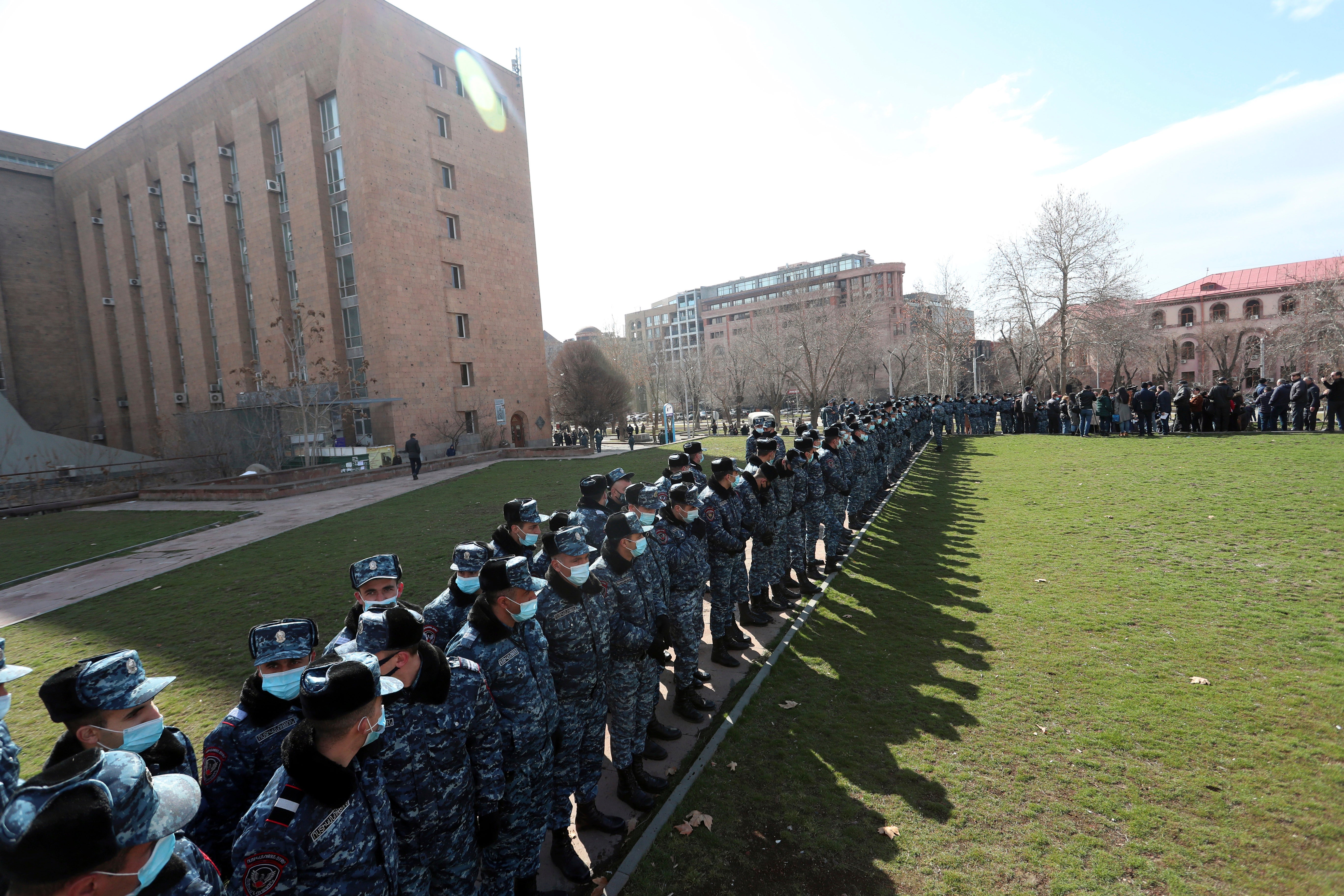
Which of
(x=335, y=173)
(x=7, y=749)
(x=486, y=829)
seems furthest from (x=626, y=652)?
(x=335, y=173)

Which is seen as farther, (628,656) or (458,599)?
(628,656)

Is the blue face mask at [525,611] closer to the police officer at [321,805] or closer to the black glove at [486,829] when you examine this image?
the black glove at [486,829]

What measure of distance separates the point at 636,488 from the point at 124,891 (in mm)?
A: 4518

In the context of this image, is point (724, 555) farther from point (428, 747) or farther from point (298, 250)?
point (298, 250)

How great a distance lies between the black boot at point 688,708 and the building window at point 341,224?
35227mm

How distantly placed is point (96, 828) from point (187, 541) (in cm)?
1779

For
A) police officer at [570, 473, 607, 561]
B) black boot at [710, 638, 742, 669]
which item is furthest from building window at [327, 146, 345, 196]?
black boot at [710, 638, 742, 669]

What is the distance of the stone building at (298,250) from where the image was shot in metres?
30.8

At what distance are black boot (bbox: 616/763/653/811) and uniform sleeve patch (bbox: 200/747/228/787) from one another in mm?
2699

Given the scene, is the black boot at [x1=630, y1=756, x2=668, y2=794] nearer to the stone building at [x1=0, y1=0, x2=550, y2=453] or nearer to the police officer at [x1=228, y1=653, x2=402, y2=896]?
the police officer at [x1=228, y1=653, x2=402, y2=896]

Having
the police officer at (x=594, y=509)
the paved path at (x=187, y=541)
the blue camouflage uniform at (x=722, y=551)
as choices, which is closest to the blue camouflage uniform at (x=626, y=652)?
the police officer at (x=594, y=509)

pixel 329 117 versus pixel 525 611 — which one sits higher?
pixel 329 117

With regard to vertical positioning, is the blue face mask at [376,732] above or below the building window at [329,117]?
below

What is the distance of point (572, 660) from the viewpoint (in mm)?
3914
